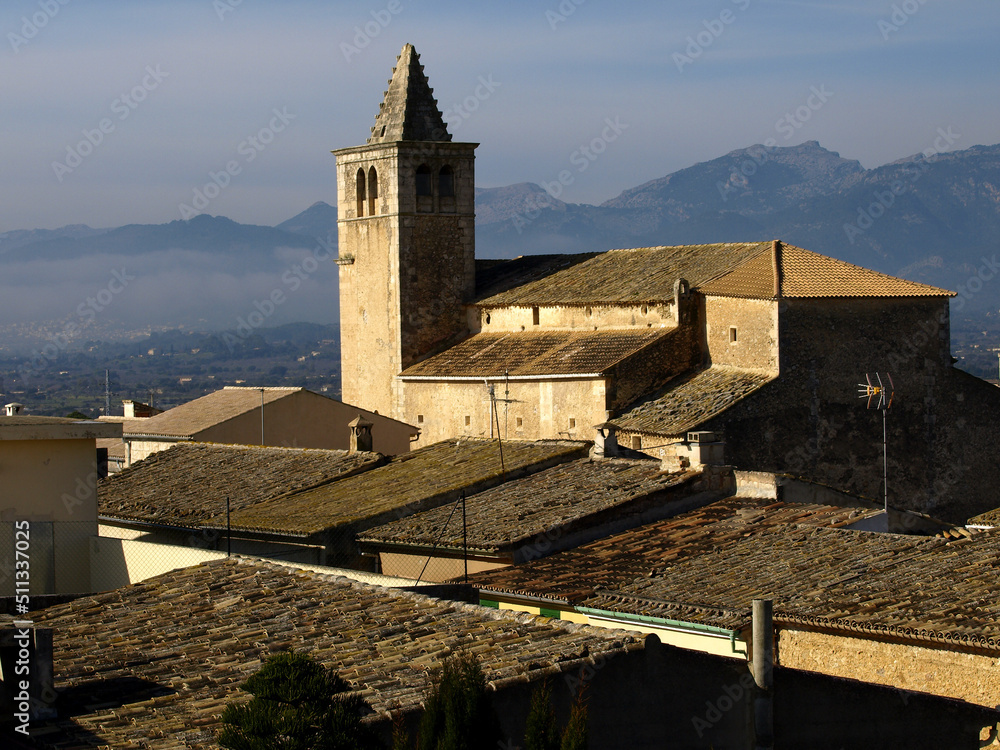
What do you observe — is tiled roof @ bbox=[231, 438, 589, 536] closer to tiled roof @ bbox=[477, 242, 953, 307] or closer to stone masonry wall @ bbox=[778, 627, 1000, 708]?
tiled roof @ bbox=[477, 242, 953, 307]

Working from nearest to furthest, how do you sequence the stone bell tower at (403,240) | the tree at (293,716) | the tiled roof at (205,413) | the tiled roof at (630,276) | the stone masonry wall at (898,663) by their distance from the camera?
the tree at (293,716) < the stone masonry wall at (898,663) < the tiled roof at (630,276) < the tiled roof at (205,413) < the stone bell tower at (403,240)

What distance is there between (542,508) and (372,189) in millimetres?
17939

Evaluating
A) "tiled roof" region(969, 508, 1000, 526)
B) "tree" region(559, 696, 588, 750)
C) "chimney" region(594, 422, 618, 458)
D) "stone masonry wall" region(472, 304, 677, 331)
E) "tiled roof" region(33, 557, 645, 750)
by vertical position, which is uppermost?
"stone masonry wall" region(472, 304, 677, 331)

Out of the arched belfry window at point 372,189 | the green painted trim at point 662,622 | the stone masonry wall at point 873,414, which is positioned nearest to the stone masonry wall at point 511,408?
the stone masonry wall at point 873,414

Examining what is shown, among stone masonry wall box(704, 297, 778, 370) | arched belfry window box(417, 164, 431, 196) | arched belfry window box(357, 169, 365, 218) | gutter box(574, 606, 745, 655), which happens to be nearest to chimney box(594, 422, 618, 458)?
stone masonry wall box(704, 297, 778, 370)

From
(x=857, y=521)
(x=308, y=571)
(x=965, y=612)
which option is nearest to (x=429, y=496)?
(x=857, y=521)

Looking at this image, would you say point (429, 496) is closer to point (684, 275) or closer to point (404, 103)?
point (684, 275)

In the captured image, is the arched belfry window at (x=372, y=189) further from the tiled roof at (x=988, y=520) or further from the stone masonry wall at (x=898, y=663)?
the stone masonry wall at (x=898, y=663)

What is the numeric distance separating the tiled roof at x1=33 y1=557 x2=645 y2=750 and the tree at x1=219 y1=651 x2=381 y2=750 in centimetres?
71

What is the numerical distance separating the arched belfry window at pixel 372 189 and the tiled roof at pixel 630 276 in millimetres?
3817

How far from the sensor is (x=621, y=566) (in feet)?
57.6

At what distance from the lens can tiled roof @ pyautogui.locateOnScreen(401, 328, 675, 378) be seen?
95.9 ft

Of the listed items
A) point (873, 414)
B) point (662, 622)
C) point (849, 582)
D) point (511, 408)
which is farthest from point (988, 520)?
point (511, 408)

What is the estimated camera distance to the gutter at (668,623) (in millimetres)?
14523
